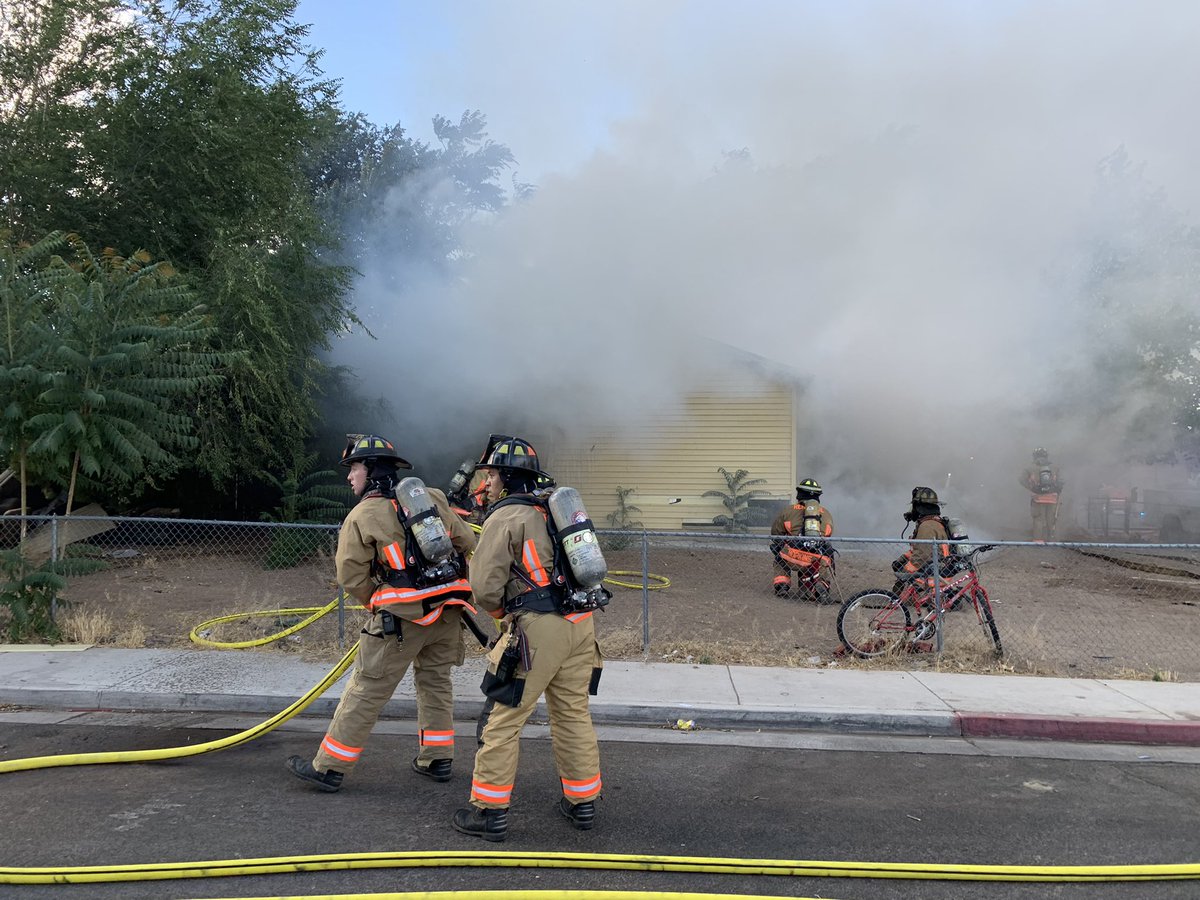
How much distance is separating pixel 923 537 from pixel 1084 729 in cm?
245

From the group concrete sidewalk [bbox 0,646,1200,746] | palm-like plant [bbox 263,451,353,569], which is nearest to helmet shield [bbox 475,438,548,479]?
concrete sidewalk [bbox 0,646,1200,746]

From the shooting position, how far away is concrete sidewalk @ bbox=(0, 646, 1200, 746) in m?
4.84

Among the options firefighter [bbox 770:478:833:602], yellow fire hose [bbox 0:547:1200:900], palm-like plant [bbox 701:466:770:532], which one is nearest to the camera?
yellow fire hose [bbox 0:547:1200:900]

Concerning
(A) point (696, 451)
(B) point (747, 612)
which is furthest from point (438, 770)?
(A) point (696, 451)

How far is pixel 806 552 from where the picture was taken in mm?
8094

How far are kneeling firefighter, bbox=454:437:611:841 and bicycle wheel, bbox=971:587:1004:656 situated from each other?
3.99 metres

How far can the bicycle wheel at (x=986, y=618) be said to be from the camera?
6211mm

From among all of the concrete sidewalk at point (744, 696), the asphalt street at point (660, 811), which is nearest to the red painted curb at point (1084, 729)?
the concrete sidewalk at point (744, 696)

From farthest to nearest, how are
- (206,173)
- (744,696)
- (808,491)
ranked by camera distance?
1. (206,173)
2. (808,491)
3. (744,696)

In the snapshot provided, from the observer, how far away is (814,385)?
532 inches

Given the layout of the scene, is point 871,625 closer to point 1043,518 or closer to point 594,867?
point 594,867

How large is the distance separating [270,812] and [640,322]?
9629 millimetres

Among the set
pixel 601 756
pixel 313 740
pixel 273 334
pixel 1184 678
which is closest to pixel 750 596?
pixel 1184 678

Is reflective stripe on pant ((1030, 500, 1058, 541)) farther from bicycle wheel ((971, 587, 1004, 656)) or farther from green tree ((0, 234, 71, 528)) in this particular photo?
green tree ((0, 234, 71, 528))
